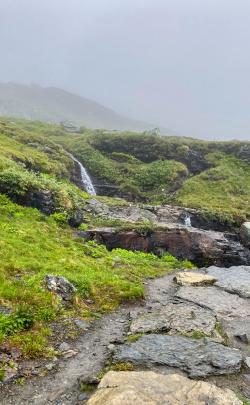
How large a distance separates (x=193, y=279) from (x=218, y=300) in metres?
3.72

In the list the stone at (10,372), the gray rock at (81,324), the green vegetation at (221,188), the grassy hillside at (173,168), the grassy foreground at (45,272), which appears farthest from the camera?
the grassy hillside at (173,168)

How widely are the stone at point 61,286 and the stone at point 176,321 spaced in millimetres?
2770

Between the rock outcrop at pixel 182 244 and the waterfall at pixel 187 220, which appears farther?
the waterfall at pixel 187 220

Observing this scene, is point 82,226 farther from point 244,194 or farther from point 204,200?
point 244,194

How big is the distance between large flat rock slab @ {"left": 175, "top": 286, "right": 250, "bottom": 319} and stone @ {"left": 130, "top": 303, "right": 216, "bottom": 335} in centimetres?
139

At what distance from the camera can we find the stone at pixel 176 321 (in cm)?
1505

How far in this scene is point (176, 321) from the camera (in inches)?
627

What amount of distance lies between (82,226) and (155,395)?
888 inches

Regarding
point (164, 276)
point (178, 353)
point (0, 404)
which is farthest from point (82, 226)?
point (0, 404)

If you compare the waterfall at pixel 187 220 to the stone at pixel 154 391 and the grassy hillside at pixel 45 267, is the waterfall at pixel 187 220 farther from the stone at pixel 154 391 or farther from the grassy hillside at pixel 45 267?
the stone at pixel 154 391

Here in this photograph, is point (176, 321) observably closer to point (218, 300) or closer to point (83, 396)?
point (218, 300)

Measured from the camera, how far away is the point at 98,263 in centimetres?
2303

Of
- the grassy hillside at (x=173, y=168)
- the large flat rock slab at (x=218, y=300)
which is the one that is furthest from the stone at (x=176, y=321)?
the grassy hillside at (x=173, y=168)

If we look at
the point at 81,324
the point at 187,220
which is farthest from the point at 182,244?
the point at 81,324
